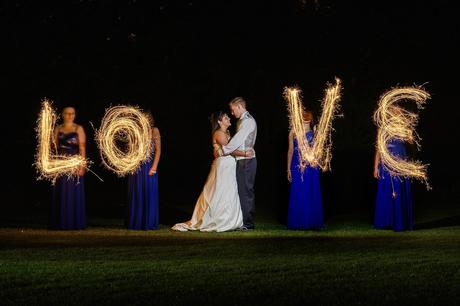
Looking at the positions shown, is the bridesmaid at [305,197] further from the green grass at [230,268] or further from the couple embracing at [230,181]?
the green grass at [230,268]

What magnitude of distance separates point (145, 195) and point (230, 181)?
1550 mm

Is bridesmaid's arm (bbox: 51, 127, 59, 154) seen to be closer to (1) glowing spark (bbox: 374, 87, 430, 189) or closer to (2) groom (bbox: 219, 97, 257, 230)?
(2) groom (bbox: 219, 97, 257, 230)

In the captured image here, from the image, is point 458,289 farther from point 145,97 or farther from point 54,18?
point 54,18

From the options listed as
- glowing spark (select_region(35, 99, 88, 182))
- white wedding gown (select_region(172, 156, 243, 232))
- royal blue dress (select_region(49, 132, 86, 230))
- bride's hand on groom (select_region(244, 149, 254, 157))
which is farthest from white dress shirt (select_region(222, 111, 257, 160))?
royal blue dress (select_region(49, 132, 86, 230))

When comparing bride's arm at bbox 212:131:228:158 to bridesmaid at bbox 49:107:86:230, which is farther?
bridesmaid at bbox 49:107:86:230

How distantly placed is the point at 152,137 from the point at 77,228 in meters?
2.06

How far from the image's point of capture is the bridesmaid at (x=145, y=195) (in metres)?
16.5

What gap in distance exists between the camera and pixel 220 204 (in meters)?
16.3

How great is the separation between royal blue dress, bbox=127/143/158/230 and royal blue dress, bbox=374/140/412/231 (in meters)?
3.94

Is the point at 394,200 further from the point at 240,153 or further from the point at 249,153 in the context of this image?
the point at 240,153

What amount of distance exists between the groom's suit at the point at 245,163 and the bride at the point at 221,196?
0.09 m

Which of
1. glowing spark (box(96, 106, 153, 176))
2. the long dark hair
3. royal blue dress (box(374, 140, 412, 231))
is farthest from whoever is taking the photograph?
the long dark hair

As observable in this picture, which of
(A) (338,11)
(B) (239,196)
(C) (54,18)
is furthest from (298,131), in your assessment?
(C) (54,18)

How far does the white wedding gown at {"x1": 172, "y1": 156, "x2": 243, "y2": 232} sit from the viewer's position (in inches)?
637
